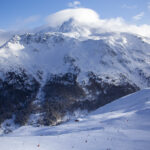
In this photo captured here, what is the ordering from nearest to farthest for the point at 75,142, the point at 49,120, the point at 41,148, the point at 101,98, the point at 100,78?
1. the point at 41,148
2. the point at 75,142
3. the point at 49,120
4. the point at 101,98
5. the point at 100,78

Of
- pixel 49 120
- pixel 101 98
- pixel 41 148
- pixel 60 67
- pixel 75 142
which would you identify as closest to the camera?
pixel 41 148

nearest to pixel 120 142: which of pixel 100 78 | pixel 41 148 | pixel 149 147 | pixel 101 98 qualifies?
pixel 149 147

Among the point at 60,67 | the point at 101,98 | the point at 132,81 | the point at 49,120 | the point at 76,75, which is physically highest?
the point at 60,67

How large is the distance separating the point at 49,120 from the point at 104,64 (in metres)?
104

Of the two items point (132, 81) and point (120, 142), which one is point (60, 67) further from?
point (120, 142)

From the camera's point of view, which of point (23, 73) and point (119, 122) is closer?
point (119, 122)

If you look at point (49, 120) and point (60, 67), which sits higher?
point (60, 67)

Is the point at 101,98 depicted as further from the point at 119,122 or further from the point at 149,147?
the point at 149,147

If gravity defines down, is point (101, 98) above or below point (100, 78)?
below

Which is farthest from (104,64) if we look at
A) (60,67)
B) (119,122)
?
(119,122)

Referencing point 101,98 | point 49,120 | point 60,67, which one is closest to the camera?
point 49,120

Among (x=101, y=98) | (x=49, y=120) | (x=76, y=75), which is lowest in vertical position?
(x=49, y=120)

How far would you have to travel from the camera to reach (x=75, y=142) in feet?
59.5

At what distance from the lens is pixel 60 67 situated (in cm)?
19700
